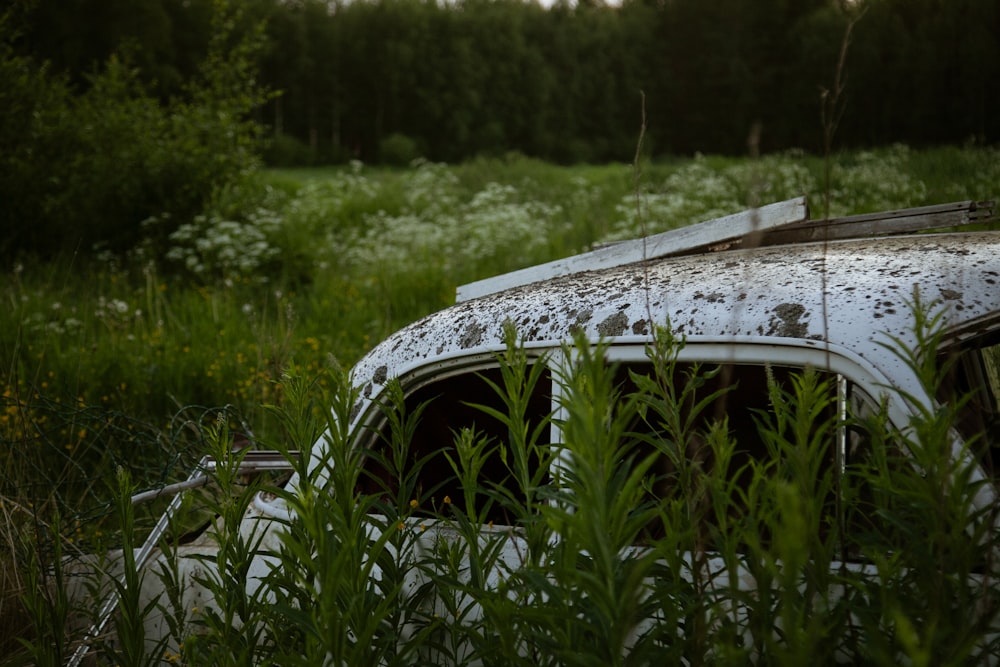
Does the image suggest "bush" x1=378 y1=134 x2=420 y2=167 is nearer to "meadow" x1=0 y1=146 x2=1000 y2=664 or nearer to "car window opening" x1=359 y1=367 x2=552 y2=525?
"meadow" x1=0 y1=146 x2=1000 y2=664

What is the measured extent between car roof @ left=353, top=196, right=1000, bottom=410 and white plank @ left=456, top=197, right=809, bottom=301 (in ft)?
0.67

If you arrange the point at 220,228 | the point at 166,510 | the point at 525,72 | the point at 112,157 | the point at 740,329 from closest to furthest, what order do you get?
1. the point at 740,329
2. the point at 166,510
3. the point at 220,228
4. the point at 112,157
5. the point at 525,72

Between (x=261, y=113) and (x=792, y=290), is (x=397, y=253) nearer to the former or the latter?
(x=792, y=290)

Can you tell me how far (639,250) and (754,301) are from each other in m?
0.89

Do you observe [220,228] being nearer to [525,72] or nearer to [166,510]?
[166,510]

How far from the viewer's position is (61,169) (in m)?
12.4

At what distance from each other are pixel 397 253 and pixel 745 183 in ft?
17.1

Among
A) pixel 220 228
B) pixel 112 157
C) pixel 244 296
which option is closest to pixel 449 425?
pixel 244 296

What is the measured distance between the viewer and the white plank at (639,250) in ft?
8.32

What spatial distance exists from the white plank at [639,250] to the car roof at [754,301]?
0.67 ft

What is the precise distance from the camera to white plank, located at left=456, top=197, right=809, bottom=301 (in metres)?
2.54

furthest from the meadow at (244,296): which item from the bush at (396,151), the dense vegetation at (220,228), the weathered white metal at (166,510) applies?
the bush at (396,151)

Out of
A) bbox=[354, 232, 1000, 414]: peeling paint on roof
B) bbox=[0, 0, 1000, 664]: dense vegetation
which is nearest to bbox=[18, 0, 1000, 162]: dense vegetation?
bbox=[0, 0, 1000, 664]: dense vegetation

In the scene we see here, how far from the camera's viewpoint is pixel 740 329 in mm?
1659
